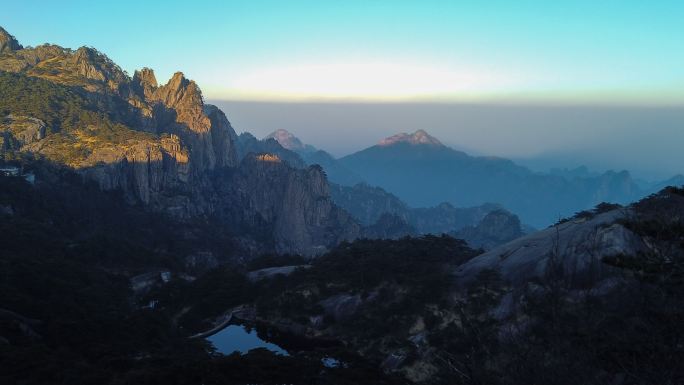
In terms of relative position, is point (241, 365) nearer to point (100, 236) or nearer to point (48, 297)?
point (48, 297)

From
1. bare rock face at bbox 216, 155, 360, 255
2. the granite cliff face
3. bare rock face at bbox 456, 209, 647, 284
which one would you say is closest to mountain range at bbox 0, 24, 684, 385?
bare rock face at bbox 456, 209, 647, 284

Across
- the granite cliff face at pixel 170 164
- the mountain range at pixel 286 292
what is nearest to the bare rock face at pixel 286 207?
the granite cliff face at pixel 170 164

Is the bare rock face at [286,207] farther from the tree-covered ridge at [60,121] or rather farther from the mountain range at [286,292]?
the tree-covered ridge at [60,121]

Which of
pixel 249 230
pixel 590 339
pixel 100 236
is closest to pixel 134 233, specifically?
pixel 100 236

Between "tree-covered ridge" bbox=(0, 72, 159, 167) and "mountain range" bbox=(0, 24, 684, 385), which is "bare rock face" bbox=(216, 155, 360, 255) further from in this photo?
"tree-covered ridge" bbox=(0, 72, 159, 167)

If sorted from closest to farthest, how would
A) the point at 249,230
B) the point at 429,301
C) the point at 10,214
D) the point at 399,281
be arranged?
the point at 429,301 < the point at 399,281 < the point at 10,214 < the point at 249,230

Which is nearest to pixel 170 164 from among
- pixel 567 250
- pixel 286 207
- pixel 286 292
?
pixel 286 207
